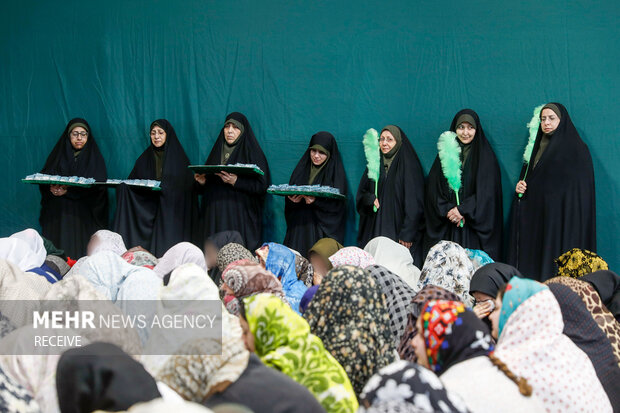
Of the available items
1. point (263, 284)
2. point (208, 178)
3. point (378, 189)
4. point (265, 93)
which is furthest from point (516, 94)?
point (263, 284)

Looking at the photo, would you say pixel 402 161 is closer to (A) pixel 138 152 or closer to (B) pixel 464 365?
(A) pixel 138 152

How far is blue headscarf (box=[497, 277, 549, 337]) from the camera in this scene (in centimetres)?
229

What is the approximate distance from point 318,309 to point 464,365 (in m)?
0.67

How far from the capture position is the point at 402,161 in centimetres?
573

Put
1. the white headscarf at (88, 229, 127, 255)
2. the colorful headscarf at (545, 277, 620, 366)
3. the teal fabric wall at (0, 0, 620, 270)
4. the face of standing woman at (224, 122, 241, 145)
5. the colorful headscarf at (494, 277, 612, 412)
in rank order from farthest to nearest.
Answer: the face of standing woman at (224, 122, 241, 145)
the teal fabric wall at (0, 0, 620, 270)
the white headscarf at (88, 229, 127, 255)
the colorful headscarf at (545, 277, 620, 366)
the colorful headscarf at (494, 277, 612, 412)

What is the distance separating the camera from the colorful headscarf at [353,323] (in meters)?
2.36

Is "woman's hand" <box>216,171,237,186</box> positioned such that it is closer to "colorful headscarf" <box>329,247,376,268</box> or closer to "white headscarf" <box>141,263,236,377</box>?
"colorful headscarf" <box>329,247,376,268</box>

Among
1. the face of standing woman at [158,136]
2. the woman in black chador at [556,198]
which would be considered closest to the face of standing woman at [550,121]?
the woman in black chador at [556,198]

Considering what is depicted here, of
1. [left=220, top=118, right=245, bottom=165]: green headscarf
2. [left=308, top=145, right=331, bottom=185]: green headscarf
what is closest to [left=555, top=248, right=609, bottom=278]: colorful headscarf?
[left=308, top=145, right=331, bottom=185]: green headscarf

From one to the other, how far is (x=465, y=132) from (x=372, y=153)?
2.74ft

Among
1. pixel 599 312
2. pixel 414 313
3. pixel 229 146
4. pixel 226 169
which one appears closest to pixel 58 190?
pixel 229 146

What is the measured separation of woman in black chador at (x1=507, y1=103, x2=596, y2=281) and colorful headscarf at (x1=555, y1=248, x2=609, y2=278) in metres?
0.82

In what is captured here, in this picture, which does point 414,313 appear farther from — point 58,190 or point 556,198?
point 58,190

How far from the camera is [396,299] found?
10.7ft
